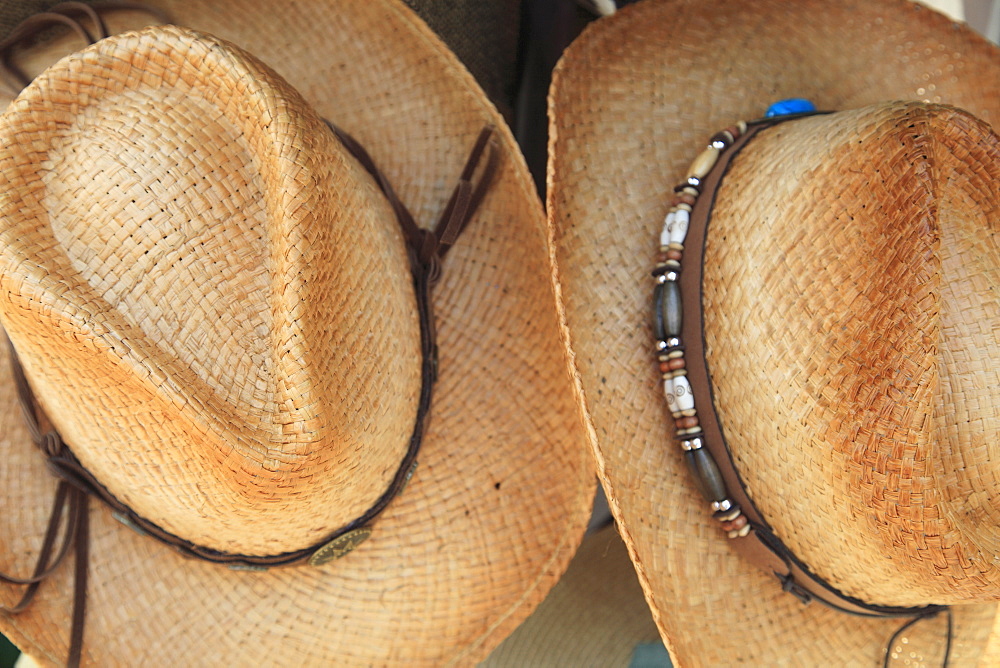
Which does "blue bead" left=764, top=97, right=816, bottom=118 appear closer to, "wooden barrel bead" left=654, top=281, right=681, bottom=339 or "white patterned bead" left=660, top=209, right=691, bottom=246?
"white patterned bead" left=660, top=209, right=691, bottom=246

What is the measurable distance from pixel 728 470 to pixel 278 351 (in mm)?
595

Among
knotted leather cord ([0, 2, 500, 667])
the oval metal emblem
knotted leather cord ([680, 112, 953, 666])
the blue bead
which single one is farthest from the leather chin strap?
the oval metal emblem

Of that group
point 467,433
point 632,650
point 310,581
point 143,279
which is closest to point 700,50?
point 467,433

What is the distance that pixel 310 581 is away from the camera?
1079mm

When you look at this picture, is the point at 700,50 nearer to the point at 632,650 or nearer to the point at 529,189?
the point at 529,189

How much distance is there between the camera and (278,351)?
76 centimetres

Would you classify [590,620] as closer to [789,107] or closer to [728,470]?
[728,470]

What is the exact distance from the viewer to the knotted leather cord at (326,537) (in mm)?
996

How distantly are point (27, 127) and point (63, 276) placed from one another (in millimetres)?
204

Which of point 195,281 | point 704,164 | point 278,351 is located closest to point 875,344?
point 704,164

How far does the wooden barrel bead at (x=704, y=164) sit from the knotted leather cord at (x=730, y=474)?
0.03 meters

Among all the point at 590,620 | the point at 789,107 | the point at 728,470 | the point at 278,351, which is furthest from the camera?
the point at 590,620

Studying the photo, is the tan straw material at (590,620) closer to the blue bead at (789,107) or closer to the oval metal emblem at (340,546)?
the oval metal emblem at (340,546)

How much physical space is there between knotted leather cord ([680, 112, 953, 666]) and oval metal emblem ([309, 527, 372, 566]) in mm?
483
